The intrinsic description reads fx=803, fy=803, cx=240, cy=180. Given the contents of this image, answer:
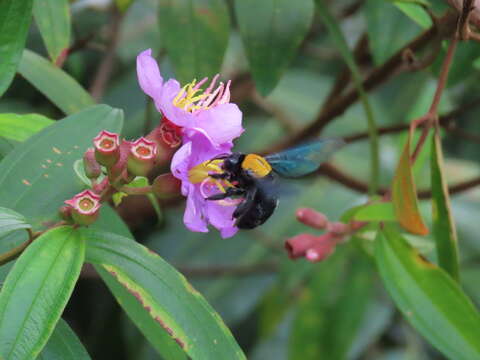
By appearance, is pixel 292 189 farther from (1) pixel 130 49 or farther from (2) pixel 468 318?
(1) pixel 130 49

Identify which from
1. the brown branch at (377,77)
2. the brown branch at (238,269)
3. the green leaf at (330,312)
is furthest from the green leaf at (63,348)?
the brown branch at (238,269)

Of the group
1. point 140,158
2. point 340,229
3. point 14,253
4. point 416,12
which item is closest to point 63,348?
point 14,253

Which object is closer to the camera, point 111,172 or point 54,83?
point 111,172

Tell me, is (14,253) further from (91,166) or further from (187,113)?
(187,113)

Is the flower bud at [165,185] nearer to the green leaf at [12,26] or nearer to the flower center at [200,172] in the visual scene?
the flower center at [200,172]

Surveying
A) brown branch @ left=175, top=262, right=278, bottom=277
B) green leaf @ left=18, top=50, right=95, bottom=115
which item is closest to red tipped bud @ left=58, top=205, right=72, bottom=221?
green leaf @ left=18, top=50, right=95, bottom=115

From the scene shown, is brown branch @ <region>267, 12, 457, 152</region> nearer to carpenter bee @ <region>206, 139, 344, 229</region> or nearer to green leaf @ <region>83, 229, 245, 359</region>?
carpenter bee @ <region>206, 139, 344, 229</region>
